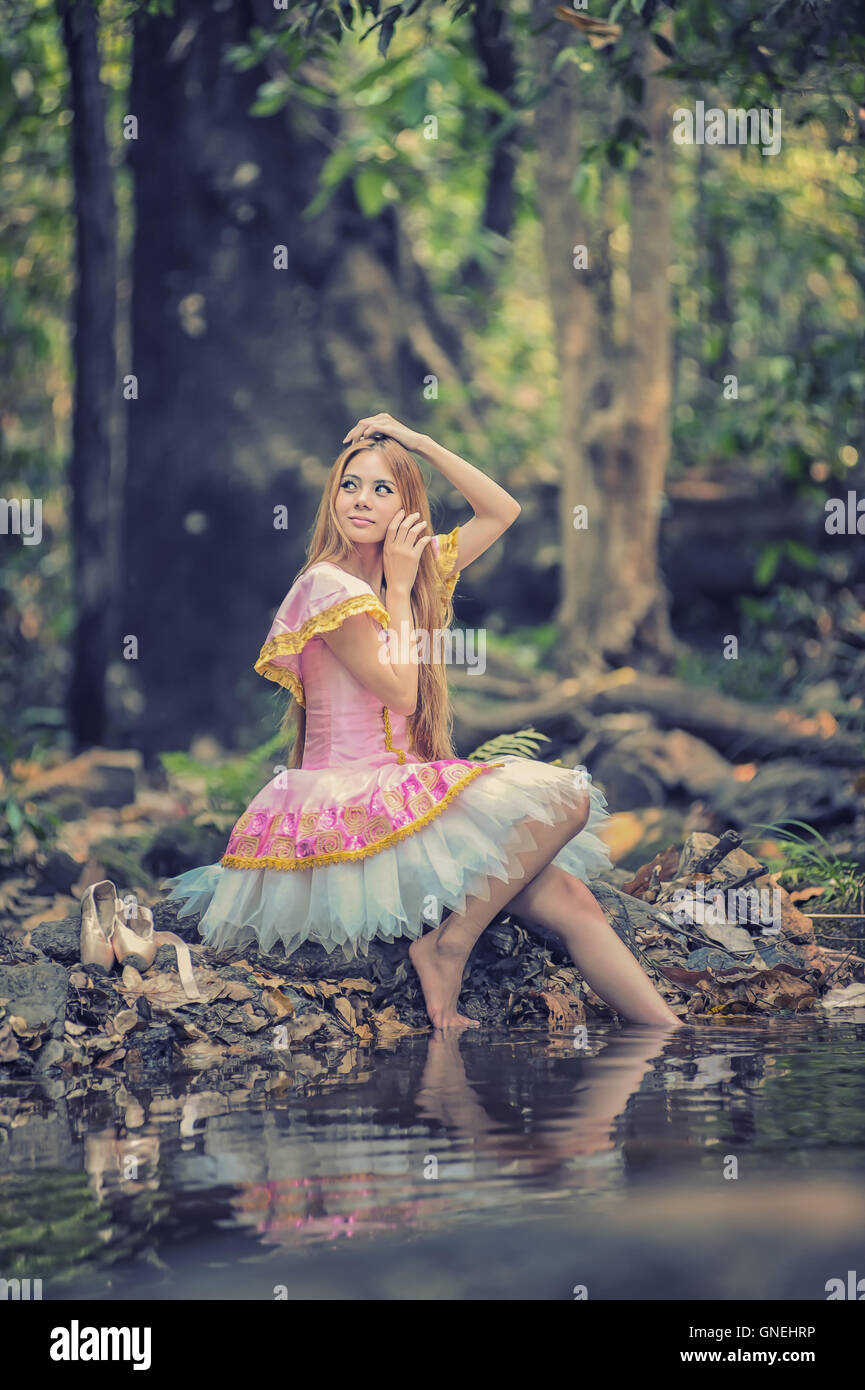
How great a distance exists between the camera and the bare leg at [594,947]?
4945 millimetres

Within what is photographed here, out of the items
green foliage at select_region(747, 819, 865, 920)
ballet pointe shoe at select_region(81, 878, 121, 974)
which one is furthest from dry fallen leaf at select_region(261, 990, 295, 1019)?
green foliage at select_region(747, 819, 865, 920)

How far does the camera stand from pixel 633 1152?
3299 mm

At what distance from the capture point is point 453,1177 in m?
3.13

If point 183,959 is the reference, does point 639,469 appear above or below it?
above

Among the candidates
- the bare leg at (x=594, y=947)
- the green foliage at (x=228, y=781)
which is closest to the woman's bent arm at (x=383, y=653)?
the bare leg at (x=594, y=947)

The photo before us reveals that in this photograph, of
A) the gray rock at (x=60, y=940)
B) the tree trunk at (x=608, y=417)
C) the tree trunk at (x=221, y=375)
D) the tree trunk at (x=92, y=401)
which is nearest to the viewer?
the gray rock at (x=60, y=940)

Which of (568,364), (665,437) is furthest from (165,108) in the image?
(665,437)

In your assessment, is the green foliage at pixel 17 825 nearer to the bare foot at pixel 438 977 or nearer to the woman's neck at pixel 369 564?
the woman's neck at pixel 369 564

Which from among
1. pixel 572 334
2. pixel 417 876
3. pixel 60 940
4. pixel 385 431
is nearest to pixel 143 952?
pixel 60 940

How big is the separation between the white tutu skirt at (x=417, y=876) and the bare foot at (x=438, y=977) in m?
0.10

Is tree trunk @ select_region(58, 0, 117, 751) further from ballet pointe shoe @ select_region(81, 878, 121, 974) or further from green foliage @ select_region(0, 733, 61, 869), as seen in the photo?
ballet pointe shoe @ select_region(81, 878, 121, 974)

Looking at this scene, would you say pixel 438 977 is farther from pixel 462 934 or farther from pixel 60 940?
pixel 60 940

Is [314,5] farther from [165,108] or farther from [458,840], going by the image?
[165,108]

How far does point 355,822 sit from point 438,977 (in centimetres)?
55
